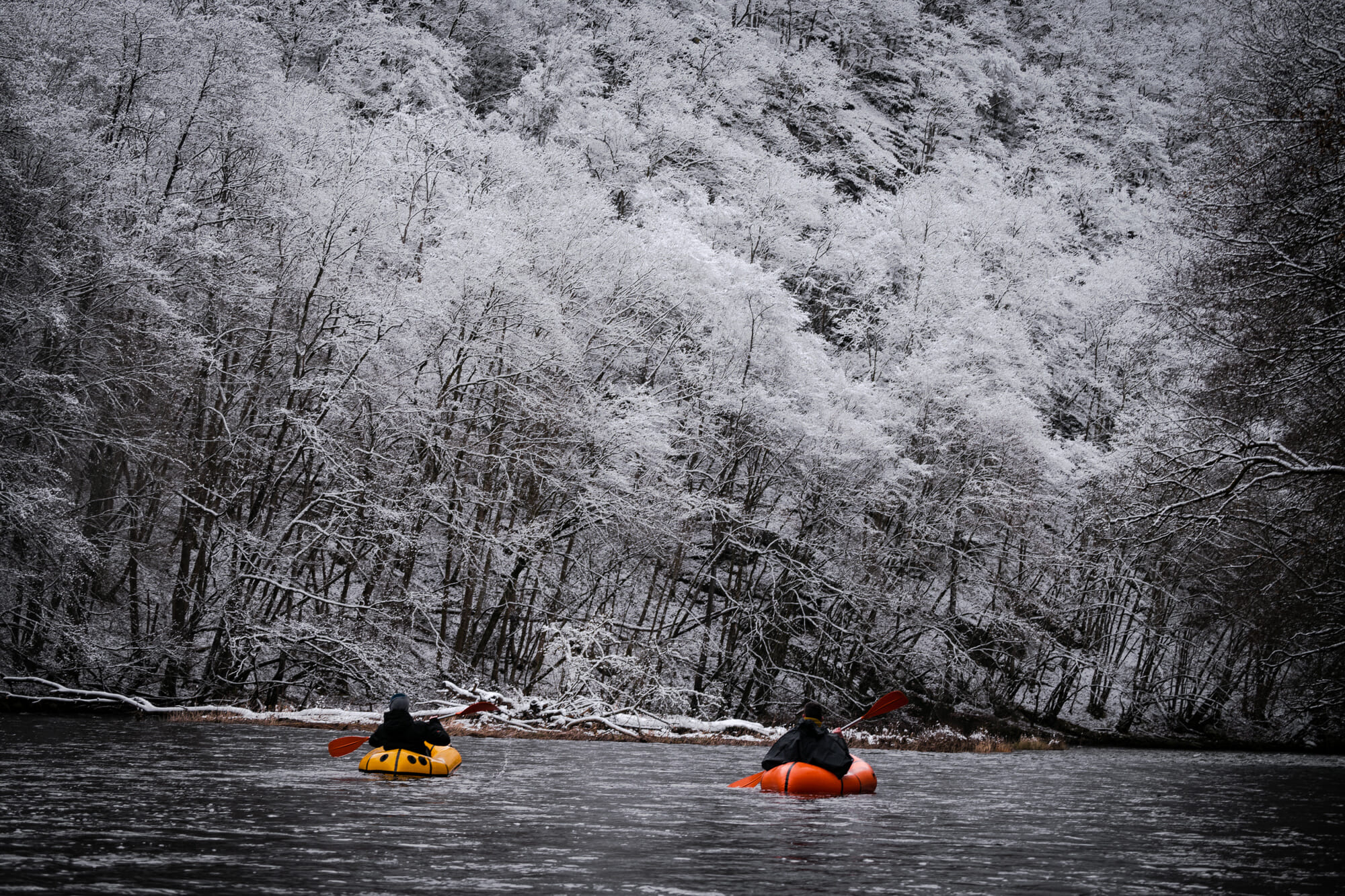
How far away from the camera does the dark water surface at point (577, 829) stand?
231 inches

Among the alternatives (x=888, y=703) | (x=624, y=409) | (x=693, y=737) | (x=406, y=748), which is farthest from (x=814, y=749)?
(x=624, y=409)

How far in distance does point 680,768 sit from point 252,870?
9.13m

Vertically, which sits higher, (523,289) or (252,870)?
(523,289)

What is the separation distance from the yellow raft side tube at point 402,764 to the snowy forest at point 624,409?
7.13m

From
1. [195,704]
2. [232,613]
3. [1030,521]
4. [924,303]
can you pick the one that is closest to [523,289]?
[232,613]

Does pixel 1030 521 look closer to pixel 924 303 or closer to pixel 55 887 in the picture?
pixel 924 303

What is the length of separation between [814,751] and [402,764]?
15.0 feet

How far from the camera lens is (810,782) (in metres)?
11.3

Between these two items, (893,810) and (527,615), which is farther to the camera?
(527,615)

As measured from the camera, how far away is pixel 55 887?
16.2ft

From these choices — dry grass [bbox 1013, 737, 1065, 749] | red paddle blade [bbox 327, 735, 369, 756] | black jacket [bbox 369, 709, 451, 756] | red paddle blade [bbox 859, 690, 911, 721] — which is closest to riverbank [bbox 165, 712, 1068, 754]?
dry grass [bbox 1013, 737, 1065, 749]

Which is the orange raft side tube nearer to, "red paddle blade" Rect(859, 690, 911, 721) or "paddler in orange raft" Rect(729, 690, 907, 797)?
"paddler in orange raft" Rect(729, 690, 907, 797)

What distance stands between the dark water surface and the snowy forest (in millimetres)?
3951

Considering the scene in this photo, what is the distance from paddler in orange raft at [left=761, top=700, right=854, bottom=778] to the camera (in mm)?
11359
